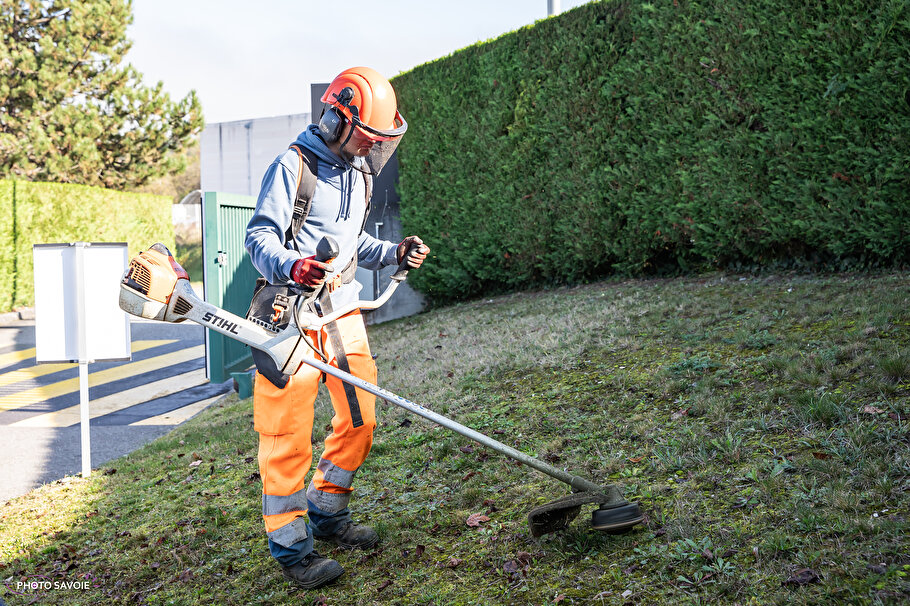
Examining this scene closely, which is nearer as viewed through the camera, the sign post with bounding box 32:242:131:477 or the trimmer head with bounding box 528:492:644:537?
the trimmer head with bounding box 528:492:644:537

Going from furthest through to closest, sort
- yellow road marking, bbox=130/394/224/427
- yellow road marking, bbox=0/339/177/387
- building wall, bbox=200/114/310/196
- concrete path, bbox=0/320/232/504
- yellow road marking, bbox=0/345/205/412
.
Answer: building wall, bbox=200/114/310/196
yellow road marking, bbox=0/339/177/387
yellow road marking, bbox=0/345/205/412
yellow road marking, bbox=130/394/224/427
concrete path, bbox=0/320/232/504

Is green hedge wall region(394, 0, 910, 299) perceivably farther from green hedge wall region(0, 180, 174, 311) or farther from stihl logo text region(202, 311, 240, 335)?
green hedge wall region(0, 180, 174, 311)

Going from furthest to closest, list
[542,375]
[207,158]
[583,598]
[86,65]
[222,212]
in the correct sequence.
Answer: [207,158]
[86,65]
[222,212]
[542,375]
[583,598]

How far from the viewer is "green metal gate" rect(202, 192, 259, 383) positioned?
823cm

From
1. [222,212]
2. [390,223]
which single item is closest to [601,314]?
[222,212]

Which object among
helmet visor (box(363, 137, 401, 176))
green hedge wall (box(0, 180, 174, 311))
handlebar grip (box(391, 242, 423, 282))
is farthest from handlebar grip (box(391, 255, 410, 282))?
green hedge wall (box(0, 180, 174, 311))

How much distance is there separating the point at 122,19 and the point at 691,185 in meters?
22.6

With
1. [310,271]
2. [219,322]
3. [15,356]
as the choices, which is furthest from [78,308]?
[15,356]

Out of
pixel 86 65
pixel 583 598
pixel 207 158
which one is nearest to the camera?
pixel 583 598

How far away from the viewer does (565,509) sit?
9.69 ft

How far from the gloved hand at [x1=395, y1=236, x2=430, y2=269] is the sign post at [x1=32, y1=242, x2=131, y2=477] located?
124 inches

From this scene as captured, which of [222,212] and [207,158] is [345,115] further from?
[207,158]

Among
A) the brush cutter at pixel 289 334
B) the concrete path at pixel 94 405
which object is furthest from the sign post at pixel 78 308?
the brush cutter at pixel 289 334

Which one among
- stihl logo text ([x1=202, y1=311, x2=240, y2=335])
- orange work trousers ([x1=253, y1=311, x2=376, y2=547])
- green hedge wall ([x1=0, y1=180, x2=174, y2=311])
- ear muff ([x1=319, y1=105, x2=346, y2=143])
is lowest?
orange work trousers ([x1=253, y1=311, x2=376, y2=547])
